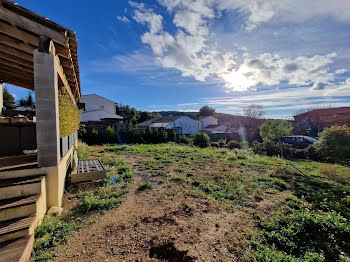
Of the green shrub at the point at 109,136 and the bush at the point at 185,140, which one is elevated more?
the green shrub at the point at 109,136

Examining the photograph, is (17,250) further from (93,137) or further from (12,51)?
(93,137)

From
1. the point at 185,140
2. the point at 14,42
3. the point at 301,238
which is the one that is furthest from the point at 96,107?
the point at 301,238

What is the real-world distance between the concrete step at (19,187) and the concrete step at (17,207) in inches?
3.4

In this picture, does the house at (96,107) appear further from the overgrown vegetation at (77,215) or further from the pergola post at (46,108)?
the pergola post at (46,108)

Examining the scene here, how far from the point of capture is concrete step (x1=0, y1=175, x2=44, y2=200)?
2455mm

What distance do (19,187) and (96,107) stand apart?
24.7 metres

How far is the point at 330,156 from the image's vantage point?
7699mm

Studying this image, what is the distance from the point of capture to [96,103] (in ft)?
81.6

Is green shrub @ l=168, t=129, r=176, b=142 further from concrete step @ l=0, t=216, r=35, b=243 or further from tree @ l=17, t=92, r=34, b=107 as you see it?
tree @ l=17, t=92, r=34, b=107

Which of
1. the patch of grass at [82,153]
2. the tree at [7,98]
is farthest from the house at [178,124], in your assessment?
the patch of grass at [82,153]

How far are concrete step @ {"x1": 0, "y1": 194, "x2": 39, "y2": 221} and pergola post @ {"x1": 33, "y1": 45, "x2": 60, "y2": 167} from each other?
2.13 ft

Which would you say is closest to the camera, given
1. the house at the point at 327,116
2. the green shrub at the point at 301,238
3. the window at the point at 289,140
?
the green shrub at the point at 301,238

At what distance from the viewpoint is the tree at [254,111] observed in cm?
2619

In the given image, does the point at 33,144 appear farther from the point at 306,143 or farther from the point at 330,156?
the point at 306,143
